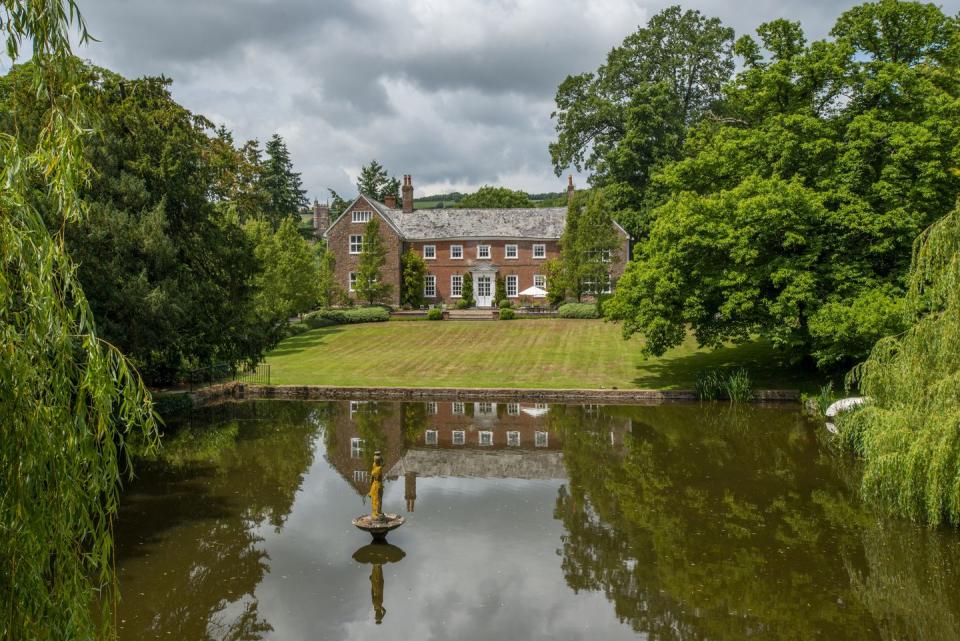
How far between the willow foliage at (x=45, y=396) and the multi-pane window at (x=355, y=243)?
50136mm

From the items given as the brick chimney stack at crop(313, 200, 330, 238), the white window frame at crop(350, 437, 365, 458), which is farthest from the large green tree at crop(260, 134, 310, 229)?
the white window frame at crop(350, 437, 365, 458)

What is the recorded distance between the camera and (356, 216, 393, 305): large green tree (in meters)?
51.8

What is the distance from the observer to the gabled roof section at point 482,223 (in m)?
57.1

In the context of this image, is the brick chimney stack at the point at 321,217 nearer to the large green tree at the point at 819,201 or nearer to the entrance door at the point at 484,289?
the entrance door at the point at 484,289

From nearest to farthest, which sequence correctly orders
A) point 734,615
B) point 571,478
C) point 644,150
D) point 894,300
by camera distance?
1. point 734,615
2. point 571,478
3. point 894,300
4. point 644,150

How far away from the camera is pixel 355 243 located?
185ft

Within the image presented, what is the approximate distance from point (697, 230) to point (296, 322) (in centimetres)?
2976

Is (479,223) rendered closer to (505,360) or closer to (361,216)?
(361,216)

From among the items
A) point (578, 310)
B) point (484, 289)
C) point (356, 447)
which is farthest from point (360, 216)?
point (356, 447)

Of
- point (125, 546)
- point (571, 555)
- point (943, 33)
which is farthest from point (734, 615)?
point (943, 33)

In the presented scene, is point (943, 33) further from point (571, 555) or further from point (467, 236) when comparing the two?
point (467, 236)

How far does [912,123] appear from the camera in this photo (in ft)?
82.5

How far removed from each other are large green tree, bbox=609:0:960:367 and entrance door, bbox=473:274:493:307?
27.8 m

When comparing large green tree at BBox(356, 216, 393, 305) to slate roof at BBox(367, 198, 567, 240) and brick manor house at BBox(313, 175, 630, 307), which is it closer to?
brick manor house at BBox(313, 175, 630, 307)
